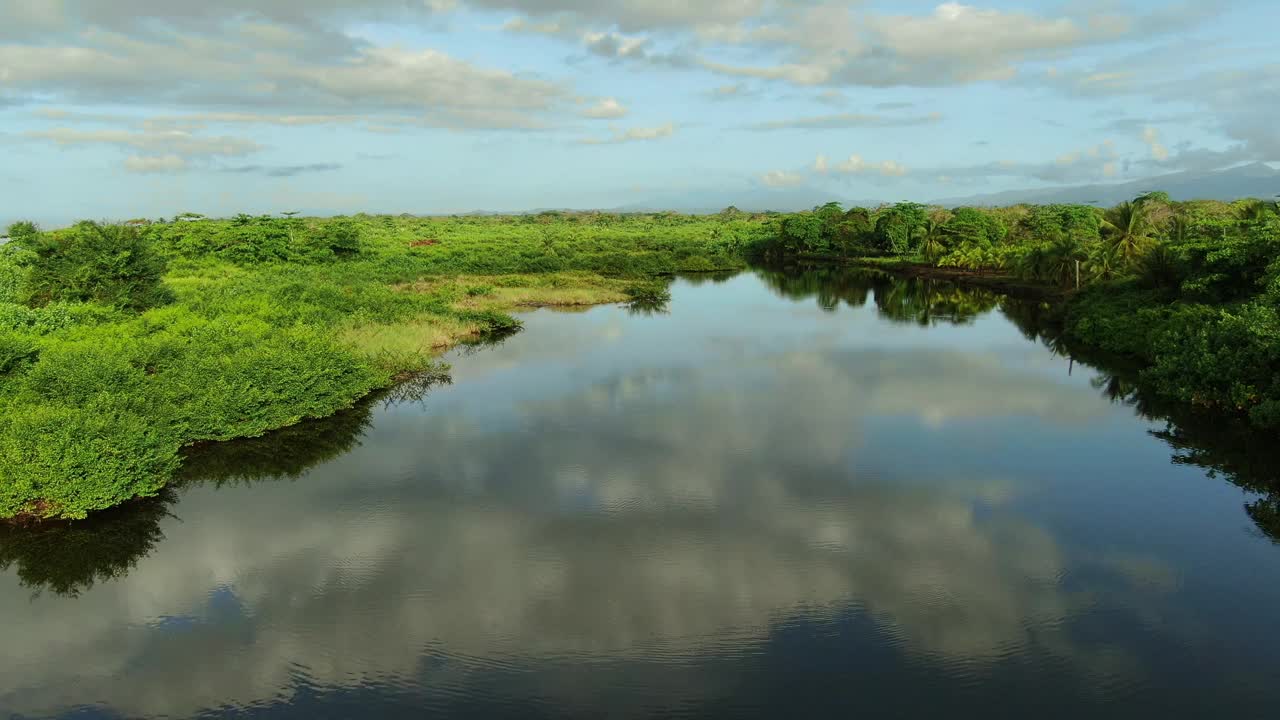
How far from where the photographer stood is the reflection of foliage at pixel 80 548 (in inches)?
645

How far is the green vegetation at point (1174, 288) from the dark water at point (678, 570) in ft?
6.15

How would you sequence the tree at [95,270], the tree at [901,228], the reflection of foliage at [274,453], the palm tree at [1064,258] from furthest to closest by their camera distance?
the tree at [901,228] → the palm tree at [1064,258] → the tree at [95,270] → the reflection of foliage at [274,453]

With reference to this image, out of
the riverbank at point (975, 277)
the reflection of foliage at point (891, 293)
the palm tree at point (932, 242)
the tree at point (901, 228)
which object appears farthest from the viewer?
the tree at point (901, 228)

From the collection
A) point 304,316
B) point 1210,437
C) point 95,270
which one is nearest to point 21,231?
point 95,270

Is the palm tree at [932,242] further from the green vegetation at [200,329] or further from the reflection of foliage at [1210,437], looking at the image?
the reflection of foliage at [1210,437]

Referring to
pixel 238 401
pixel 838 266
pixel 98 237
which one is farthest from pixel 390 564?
pixel 838 266

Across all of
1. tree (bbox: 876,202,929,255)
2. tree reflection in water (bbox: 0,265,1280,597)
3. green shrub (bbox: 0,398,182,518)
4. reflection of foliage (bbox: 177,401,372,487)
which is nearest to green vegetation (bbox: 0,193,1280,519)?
green shrub (bbox: 0,398,182,518)

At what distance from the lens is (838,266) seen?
89.6 m

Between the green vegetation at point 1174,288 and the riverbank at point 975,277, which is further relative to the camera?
the riverbank at point 975,277

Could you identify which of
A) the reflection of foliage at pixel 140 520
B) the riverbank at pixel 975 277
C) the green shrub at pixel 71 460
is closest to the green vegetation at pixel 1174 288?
the riverbank at pixel 975 277

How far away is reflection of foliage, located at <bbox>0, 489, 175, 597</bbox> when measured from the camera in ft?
53.7

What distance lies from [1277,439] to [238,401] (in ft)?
107

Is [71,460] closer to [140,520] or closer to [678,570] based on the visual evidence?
[140,520]

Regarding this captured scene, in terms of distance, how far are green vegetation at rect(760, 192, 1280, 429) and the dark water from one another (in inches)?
73.8
